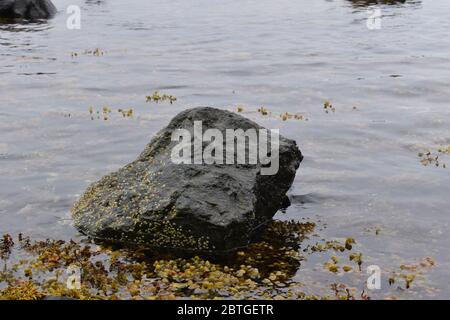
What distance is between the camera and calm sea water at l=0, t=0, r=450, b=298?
17.2m

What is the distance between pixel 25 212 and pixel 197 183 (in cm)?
543

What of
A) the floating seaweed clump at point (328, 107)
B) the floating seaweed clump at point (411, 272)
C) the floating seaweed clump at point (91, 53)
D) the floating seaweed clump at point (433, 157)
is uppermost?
the floating seaweed clump at point (91, 53)

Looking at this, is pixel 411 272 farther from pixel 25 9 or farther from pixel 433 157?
pixel 25 9

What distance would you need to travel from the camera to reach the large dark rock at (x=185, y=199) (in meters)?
15.1

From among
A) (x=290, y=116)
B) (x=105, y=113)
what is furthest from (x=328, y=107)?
(x=105, y=113)

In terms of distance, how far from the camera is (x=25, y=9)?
58562mm

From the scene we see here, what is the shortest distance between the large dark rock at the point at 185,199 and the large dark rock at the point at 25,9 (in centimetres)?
4588

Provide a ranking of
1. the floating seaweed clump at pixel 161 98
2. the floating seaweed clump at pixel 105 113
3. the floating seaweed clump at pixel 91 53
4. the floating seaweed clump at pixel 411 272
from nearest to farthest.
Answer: the floating seaweed clump at pixel 411 272 → the floating seaweed clump at pixel 105 113 → the floating seaweed clump at pixel 161 98 → the floating seaweed clump at pixel 91 53

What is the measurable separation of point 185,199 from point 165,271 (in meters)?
2.05

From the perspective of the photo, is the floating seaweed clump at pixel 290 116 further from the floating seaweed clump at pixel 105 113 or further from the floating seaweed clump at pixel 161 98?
the floating seaweed clump at pixel 105 113

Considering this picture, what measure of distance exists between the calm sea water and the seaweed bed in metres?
0.56

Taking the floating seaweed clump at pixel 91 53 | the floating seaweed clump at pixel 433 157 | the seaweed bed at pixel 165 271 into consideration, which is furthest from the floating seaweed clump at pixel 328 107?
the floating seaweed clump at pixel 91 53

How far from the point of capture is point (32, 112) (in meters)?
27.3

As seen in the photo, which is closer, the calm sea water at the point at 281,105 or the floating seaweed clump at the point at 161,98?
the calm sea water at the point at 281,105
